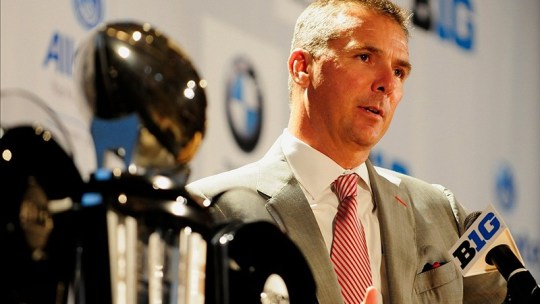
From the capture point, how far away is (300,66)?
8.46 feet

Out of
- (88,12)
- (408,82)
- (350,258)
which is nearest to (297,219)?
(350,258)

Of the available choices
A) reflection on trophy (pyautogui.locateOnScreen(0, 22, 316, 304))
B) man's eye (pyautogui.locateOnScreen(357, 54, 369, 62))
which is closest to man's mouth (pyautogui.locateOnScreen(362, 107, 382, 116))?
man's eye (pyautogui.locateOnScreen(357, 54, 369, 62))

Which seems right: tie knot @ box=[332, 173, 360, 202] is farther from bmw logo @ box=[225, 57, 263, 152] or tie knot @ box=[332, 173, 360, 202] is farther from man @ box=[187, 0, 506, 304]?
bmw logo @ box=[225, 57, 263, 152]

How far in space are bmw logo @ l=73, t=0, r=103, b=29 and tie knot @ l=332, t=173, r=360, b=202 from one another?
39.8 inches

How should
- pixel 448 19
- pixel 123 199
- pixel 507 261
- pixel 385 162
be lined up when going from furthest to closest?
pixel 448 19, pixel 385 162, pixel 507 261, pixel 123 199

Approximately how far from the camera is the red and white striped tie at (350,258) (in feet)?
7.00

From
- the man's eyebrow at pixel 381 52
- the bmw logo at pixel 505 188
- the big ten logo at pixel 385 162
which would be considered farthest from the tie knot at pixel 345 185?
the bmw logo at pixel 505 188

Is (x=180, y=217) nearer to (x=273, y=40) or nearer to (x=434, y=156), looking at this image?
(x=273, y=40)

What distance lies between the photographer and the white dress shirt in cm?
224

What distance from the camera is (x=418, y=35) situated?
480 centimetres

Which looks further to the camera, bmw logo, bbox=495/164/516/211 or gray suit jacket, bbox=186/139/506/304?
bmw logo, bbox=495/164/516/211

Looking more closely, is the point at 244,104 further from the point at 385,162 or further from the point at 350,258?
the point at 350,258

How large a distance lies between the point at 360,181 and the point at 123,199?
147 centimetres

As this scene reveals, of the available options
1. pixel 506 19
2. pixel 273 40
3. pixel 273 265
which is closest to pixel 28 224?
pixel 273 265
